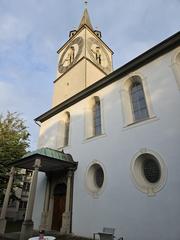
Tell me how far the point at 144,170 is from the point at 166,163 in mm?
1263

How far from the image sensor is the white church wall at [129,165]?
6.67 meters

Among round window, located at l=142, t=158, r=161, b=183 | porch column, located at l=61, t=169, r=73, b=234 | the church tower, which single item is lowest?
porch column, located at l=61, t=169, r=73, b=234

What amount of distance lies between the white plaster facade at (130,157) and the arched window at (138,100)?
355 millimetres

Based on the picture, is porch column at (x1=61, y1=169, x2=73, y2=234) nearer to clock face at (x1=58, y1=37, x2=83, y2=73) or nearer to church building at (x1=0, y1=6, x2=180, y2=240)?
church building at (x1=0, y1=6, x2=180, y2=240)

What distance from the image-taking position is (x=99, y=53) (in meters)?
20.8

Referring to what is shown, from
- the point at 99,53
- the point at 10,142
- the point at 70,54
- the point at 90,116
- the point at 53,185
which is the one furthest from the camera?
the point at 99,53

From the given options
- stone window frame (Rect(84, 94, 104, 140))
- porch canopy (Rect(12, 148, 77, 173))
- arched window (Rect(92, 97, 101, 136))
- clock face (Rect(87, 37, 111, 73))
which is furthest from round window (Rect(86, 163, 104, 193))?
clock face (Rect(87, 37, 111, 73))

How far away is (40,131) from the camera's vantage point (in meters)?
15.7

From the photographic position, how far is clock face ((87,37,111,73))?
64.5 ft

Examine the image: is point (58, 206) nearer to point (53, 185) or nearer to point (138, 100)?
point (53, 185)

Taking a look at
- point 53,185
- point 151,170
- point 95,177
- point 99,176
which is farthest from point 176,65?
point 53,185

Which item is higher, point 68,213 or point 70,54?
point 70,54

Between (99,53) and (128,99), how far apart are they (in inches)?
495

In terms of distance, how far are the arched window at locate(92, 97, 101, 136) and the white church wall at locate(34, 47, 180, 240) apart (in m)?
0.82
